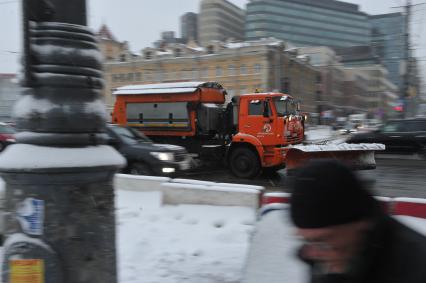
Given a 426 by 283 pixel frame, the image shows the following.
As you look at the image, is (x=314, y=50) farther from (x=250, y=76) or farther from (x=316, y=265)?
(x=316, y=265)

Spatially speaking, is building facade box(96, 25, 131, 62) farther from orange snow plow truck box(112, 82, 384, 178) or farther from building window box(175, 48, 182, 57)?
orange snow plow truck box(112, 82, 384, 178)

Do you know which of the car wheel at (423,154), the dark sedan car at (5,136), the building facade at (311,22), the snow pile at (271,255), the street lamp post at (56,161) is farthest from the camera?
the building facade at (311,22)

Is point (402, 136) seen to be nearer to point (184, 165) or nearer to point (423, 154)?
point (423, 154)

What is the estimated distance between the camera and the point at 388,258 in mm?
1284

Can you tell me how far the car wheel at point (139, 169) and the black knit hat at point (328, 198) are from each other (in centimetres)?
1016

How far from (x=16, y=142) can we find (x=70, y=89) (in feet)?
1.49

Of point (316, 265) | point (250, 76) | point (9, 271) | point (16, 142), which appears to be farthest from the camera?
point (250, 76)

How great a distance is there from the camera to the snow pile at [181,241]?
447cm

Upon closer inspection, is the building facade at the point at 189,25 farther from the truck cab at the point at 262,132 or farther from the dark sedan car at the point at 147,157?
the dark sedan car at the point at 147,157

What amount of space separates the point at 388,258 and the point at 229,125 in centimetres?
1291

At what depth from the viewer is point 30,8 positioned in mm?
2309

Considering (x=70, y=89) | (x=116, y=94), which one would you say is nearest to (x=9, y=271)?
(x=70, y=89)

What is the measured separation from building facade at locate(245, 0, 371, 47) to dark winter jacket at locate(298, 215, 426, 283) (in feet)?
279

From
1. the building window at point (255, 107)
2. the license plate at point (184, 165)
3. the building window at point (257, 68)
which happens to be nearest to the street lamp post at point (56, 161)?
the license plate at point (184, 165)
